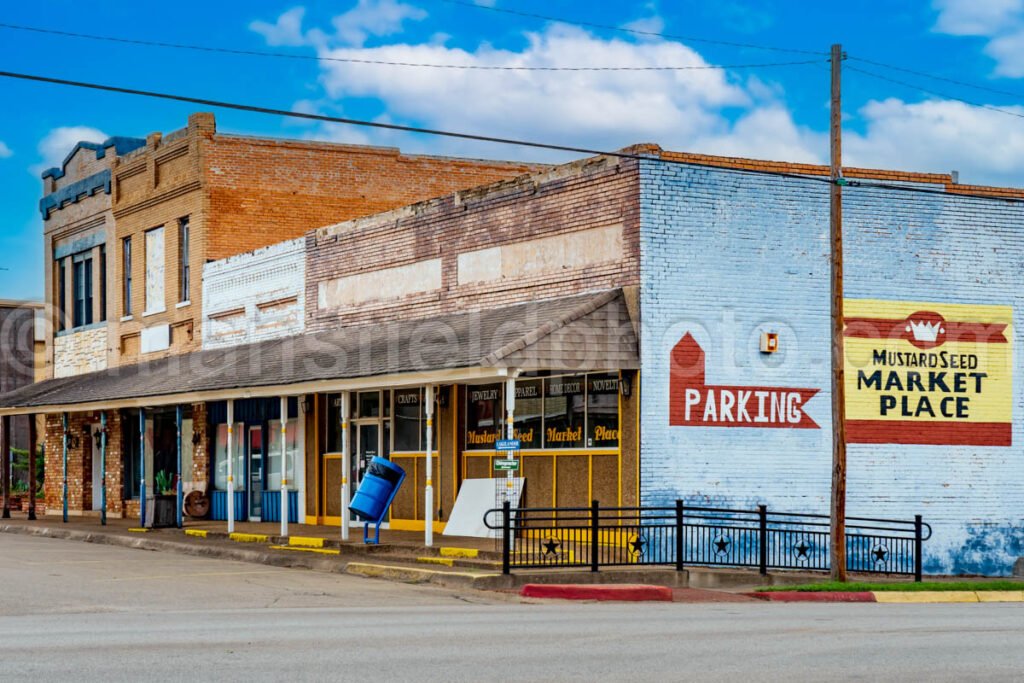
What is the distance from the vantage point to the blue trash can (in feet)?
73.8

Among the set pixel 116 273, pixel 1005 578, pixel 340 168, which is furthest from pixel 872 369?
pixel 116 273

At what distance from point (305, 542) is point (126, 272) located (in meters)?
15.2

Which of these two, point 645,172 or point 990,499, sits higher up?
point 645,172

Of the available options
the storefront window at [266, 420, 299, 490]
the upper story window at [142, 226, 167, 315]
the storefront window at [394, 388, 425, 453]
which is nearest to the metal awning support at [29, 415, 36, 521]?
the upper story window at [142, 226, 167, 315]

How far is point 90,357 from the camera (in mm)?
38375

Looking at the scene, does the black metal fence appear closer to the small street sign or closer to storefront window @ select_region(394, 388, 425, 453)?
the small street sign

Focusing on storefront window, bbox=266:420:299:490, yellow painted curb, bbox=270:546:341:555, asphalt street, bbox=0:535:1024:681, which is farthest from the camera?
storefront window, bbox=266:420:299:490

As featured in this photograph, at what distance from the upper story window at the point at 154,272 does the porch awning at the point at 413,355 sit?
3.59m

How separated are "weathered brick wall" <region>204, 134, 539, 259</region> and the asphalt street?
590 inches

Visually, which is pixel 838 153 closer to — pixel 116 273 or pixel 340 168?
pixel 340 168

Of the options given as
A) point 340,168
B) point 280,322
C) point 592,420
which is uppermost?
point 340,168

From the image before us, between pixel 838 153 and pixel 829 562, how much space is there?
622cm

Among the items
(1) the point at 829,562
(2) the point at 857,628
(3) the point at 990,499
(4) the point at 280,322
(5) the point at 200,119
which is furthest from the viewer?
(5) the point at 200,119

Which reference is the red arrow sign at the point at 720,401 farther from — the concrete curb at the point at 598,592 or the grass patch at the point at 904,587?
the concrete curb at the point at 598,592
